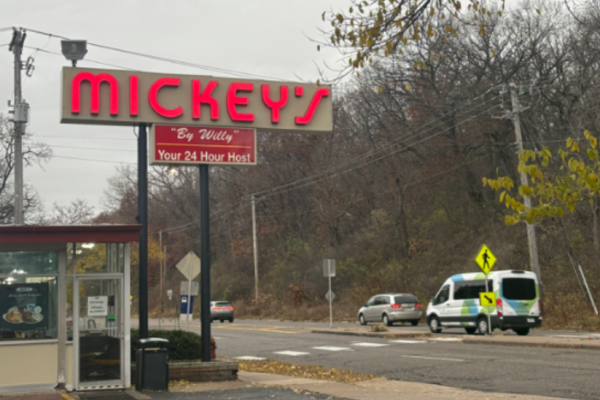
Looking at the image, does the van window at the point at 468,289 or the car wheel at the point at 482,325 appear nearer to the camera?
the car wheel at the point at 482,325

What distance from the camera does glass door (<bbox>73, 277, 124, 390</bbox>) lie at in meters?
12.7

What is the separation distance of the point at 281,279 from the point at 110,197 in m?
33.9

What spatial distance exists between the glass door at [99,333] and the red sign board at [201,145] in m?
2.94

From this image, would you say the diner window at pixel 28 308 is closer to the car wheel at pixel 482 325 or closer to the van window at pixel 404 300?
the car wheel at pixel 482 325

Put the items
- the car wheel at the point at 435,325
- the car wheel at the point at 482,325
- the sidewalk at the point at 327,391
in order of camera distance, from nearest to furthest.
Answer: the sidewalk at the point at 327,391
the car wheel at the point at 482,325
the car wheel at the point at 435,325

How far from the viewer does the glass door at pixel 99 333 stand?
41.7 feet

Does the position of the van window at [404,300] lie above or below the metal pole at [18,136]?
below

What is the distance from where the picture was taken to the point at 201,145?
592 inches

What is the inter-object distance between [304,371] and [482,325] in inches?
419

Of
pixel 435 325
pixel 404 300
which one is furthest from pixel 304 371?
pixel 404 300

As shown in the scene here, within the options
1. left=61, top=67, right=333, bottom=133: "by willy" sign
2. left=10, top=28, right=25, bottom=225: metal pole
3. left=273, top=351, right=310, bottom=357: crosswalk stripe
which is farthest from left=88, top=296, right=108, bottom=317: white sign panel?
left=10, top=28, right=25, bottom=225: metal pole

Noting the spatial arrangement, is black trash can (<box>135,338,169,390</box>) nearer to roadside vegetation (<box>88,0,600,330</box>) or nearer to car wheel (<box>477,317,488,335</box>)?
car wheel (<box>477,317,488,335</box>)

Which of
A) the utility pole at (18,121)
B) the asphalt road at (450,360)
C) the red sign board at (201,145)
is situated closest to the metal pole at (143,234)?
the red sign board at (201,145)

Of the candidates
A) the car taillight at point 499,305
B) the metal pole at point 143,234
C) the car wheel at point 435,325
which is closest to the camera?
the metal pole at point 143,234
